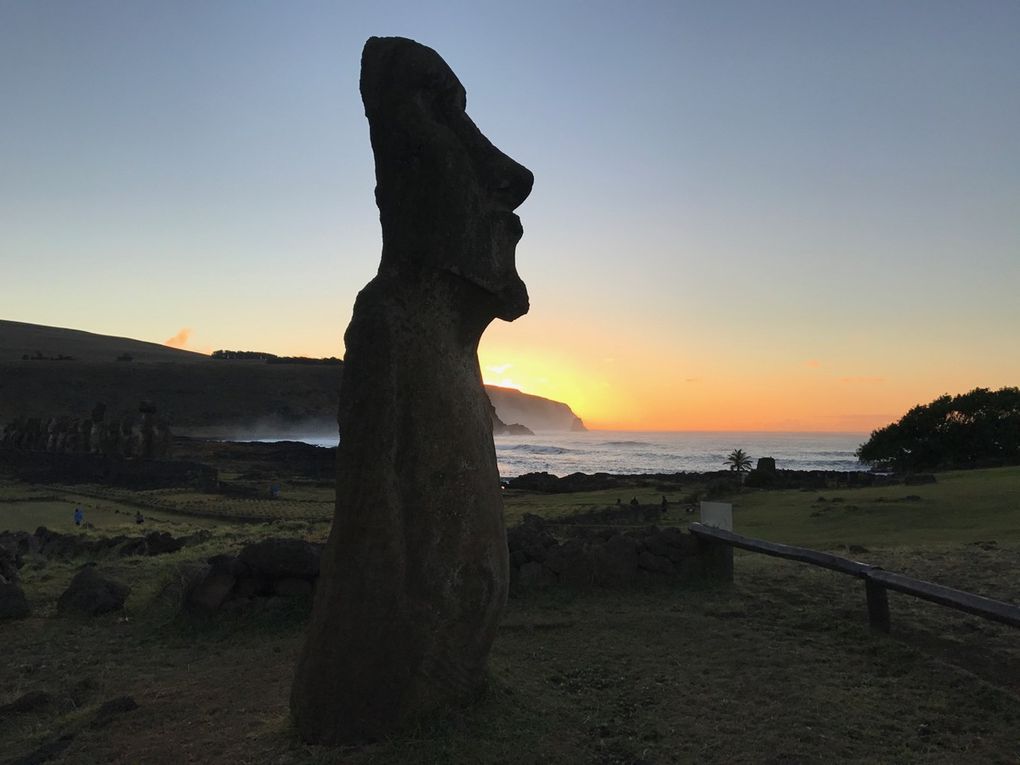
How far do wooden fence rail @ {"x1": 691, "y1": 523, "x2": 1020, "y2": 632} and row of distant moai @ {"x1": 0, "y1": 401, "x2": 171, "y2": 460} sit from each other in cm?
3947

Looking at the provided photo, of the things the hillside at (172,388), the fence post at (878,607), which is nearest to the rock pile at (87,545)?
the fence post at (878,607)

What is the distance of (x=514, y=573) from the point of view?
913cm

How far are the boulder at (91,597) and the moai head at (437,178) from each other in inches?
236

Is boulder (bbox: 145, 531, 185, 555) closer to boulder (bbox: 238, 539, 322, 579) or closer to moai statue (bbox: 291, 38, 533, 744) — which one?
boulder (bbox: 238, 539, 322, 579)

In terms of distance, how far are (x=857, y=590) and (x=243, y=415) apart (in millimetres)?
107259

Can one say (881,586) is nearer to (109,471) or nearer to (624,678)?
(624,678)

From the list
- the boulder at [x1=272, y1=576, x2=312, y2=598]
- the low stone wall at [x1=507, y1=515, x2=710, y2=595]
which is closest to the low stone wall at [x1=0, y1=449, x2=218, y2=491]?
the boulder at [x1=272, y1=576, x2=312, y2=598]

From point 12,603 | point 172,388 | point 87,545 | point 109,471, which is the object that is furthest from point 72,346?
point 12,603

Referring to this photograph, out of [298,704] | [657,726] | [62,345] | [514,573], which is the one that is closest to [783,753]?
[657,726]

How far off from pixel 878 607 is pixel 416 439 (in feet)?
17.6

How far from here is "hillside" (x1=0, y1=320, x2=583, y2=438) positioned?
9019 cm

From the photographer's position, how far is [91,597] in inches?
323

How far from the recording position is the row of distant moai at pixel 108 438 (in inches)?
1661

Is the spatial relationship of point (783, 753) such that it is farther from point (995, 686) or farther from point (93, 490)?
point (93, 490)
